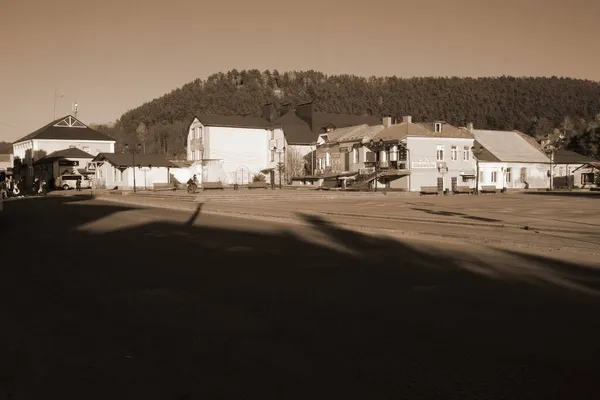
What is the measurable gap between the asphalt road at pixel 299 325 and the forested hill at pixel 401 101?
119629 mm

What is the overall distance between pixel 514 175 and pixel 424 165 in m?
18.8

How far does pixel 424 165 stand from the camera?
225ft

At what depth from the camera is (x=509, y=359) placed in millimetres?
5617

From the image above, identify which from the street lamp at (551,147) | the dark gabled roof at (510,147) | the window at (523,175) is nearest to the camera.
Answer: the dark gabled roof at (510,147)

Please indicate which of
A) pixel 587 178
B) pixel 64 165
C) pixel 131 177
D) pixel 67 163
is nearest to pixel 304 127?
pixel 131 177

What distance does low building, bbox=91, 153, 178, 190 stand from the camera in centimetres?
7200

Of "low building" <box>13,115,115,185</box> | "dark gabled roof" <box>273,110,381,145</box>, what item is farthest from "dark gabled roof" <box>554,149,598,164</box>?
"low building" <box>13,115,115,185</box>

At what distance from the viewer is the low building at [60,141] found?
9400 cm

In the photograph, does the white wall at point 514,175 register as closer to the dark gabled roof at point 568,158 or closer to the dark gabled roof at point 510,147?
the dark gabled roof at point 510,147

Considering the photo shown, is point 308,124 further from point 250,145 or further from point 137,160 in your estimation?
point 137,160

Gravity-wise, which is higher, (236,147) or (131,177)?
(236,147)

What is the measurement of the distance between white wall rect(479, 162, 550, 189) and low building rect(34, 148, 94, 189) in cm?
5085

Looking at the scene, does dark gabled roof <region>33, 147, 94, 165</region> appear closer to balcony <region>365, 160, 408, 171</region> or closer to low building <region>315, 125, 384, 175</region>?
low building <region>315, 125, 384, 175</region>

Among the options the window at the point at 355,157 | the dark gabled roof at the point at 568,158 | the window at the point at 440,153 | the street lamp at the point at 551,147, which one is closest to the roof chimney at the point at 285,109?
the window at the point at 355,157
